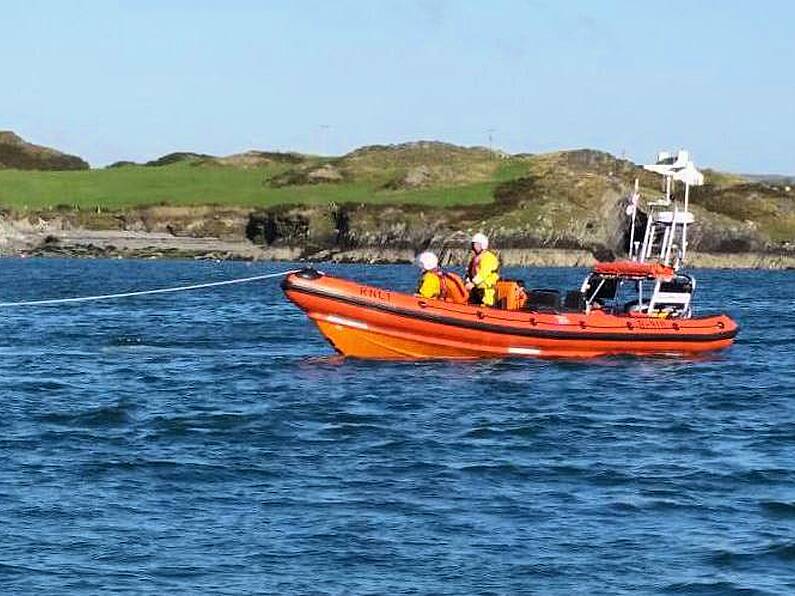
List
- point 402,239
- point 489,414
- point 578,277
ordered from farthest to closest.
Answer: point 402,239
point 578,277
point 489,414

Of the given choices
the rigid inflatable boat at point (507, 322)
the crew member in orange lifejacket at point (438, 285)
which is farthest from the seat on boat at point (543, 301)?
the crew member in orange lifejacket at point (438, 285)

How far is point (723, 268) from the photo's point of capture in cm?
9888

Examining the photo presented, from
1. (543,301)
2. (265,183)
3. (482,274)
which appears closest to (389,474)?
(482,274)

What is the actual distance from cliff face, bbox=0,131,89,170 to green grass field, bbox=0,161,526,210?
23.0m

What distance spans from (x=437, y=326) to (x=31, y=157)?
129146 mm

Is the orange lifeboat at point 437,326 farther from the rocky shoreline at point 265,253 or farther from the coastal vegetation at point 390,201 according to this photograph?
the coastal vegetation at point 390,201

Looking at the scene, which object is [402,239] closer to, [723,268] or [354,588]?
[723,268]

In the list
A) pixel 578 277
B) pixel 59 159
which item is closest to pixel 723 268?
pixel 578 277

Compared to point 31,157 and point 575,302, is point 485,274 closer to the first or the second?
point 575,302

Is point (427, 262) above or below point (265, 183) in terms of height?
below

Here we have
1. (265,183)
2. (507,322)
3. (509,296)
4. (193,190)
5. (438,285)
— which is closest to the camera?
(507,322)

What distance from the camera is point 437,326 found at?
27938 mm

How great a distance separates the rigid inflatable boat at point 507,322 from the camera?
27922 millimetres

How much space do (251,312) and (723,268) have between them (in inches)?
2323
